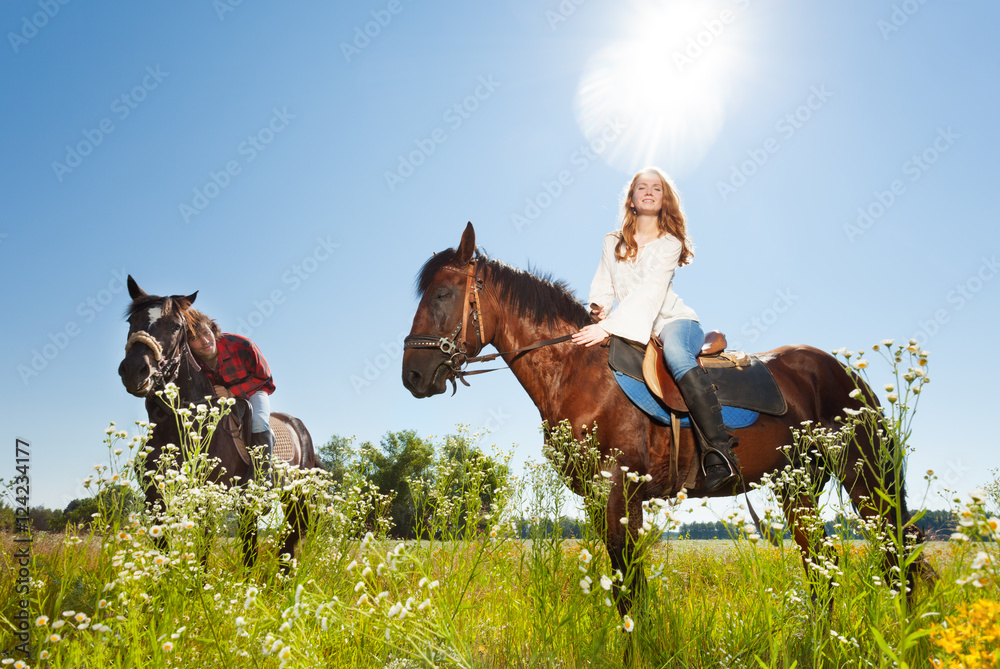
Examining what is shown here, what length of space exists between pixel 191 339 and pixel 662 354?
481 centimetres

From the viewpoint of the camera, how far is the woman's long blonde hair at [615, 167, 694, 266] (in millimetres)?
5156

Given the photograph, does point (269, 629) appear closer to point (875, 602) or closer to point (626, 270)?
point (875, 602)

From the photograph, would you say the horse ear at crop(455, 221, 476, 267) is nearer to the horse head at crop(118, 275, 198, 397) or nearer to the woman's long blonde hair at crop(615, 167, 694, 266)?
the woman's long blonde hair at crop(615, 167, 694, 266)

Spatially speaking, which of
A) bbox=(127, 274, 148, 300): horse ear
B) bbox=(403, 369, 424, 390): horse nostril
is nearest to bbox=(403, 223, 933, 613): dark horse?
bbox=(403, 369, 424, 390): horse nostril

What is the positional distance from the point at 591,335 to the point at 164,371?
4.08 m

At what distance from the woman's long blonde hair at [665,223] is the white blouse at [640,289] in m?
0.07

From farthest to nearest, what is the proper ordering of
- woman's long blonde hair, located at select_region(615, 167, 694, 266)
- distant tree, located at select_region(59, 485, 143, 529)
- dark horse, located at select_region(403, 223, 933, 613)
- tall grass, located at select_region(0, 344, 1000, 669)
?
woman's long blonde hair, located at select_region(615, 167, 694, 266) < dark horse, located at select_region(403, 223, 933, 613) < distant tree, located at select_region(59, 485, 143, 529) < tall grass, located at select_region(0, 344, 1000, 669)

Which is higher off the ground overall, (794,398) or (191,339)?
(191,339)

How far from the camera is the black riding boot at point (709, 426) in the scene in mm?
4582

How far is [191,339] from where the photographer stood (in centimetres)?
609

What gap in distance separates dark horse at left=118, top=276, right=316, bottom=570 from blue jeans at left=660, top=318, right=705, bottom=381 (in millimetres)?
3493

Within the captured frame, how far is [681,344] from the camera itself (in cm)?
478

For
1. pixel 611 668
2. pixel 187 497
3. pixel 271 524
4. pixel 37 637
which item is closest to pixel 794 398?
pixel 611 668

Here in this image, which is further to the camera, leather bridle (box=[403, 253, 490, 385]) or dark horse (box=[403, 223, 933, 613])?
leather bridle (box=[403, 253, 490, 385])
